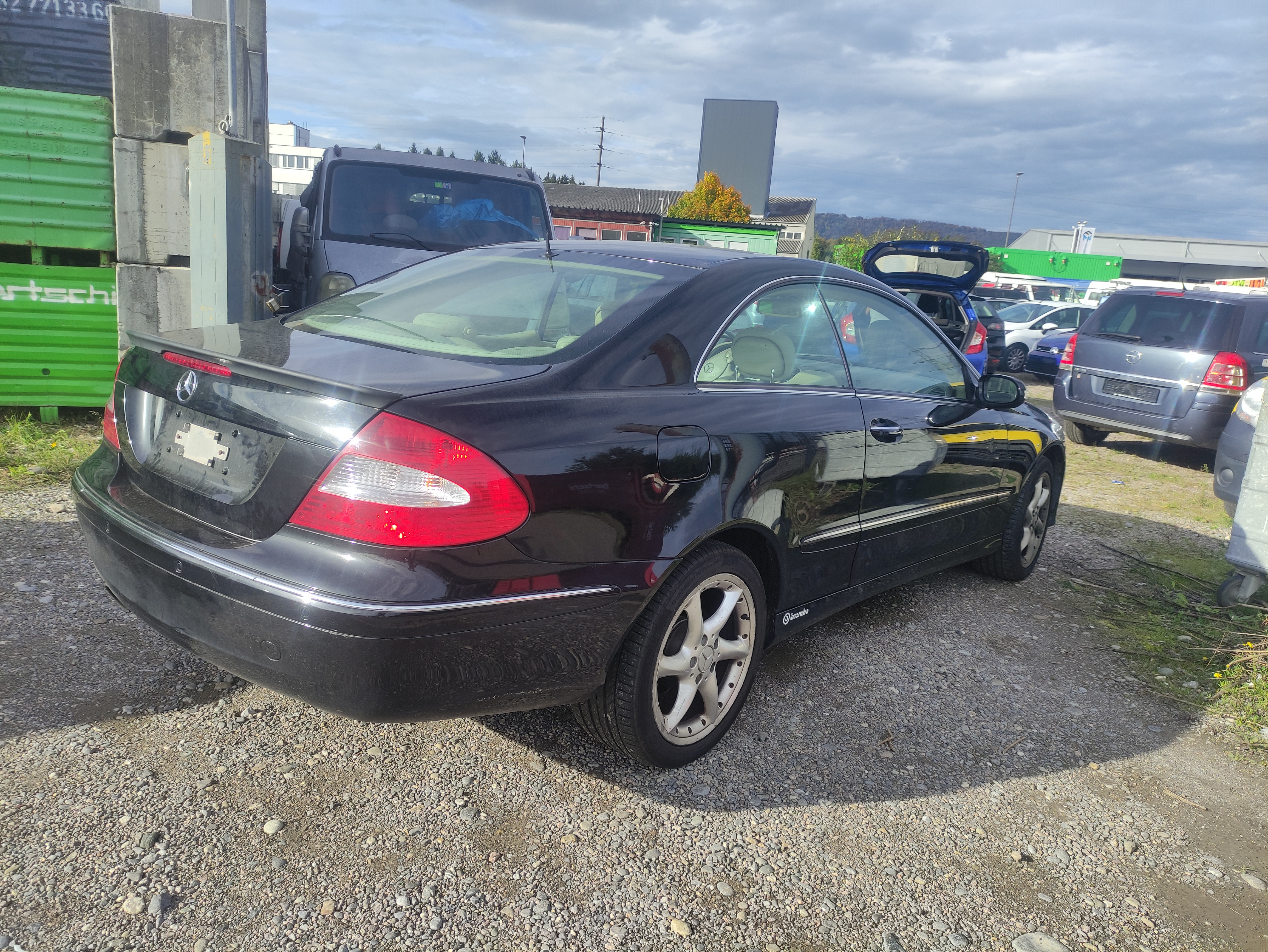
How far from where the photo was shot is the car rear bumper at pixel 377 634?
206 centimetres

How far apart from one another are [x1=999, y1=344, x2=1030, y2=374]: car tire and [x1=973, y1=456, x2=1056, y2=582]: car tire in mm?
13724

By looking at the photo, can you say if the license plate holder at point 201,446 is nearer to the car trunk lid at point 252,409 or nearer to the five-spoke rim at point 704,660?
the car trunk lid at point 252,409

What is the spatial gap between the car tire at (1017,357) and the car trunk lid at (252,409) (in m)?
17.3

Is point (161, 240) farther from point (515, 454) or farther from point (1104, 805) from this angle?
point (1104, 805)

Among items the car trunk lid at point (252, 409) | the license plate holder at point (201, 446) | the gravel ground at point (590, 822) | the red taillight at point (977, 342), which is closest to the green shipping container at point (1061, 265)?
the red taillight at point (977, 342)

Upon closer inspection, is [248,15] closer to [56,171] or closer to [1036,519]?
[56,171]

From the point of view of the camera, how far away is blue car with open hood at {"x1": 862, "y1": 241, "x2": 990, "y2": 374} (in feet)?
30.9

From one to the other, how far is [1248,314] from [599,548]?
8.52 metres

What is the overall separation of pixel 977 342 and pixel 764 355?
754 centimetres

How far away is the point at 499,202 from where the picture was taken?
314 inches

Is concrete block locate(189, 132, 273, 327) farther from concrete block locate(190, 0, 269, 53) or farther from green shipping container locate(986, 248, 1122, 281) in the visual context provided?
green shipping container locate(986, 248, 1122, 281)

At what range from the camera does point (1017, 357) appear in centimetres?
1786

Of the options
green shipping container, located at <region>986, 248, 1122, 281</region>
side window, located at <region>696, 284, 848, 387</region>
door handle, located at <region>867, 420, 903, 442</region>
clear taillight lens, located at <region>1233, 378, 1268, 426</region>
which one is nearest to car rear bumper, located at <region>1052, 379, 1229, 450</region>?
clear taillight lens, located at <region>1233, 378, 1268, 426</region>

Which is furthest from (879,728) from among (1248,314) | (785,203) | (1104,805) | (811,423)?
(785,203)
